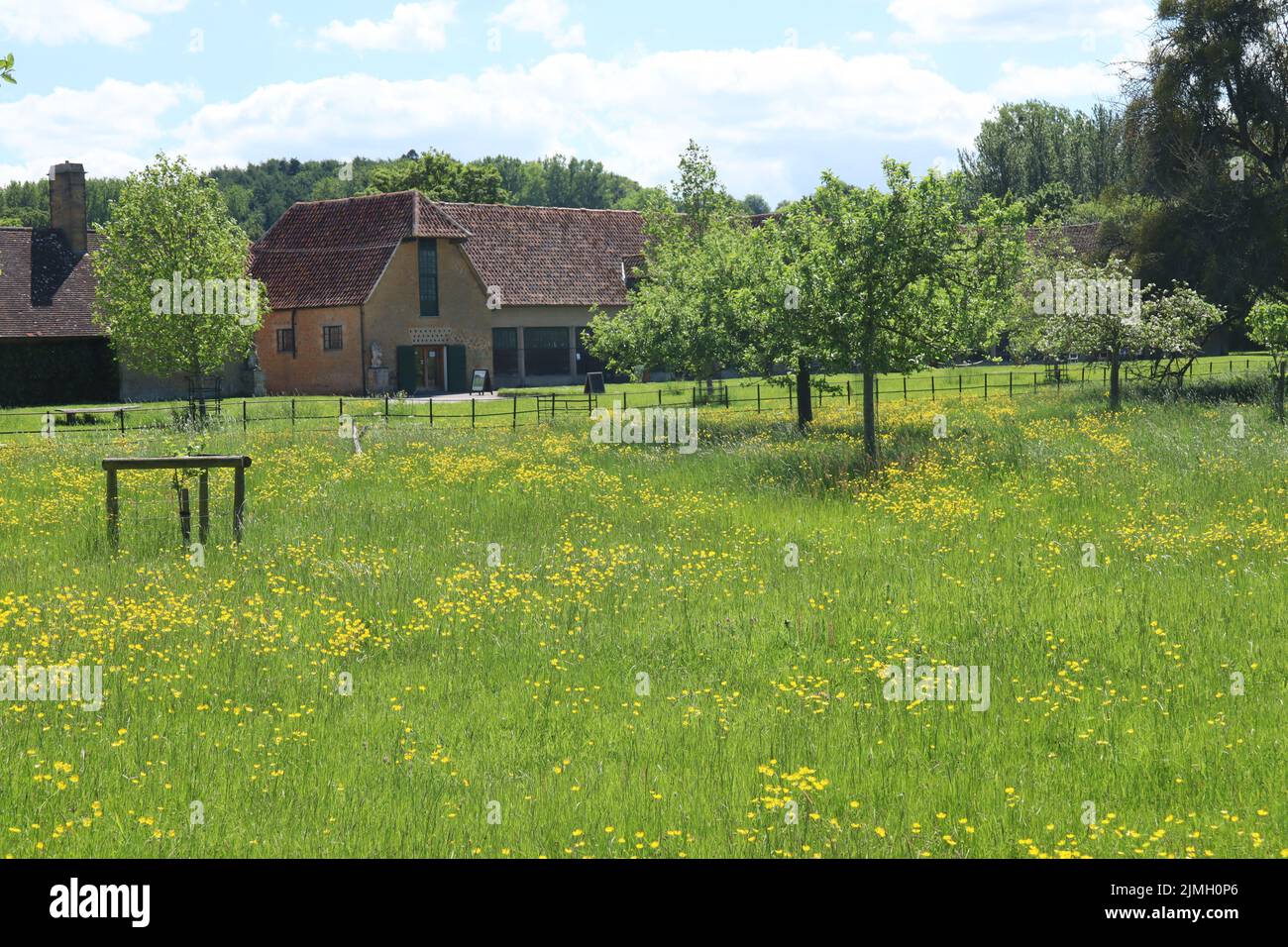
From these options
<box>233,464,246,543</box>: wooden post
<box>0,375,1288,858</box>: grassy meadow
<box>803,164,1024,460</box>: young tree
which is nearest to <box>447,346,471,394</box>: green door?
<box>803,164,1024,460</box>: young tree

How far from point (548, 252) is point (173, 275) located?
25.6 meters

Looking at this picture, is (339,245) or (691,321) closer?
(691,321)

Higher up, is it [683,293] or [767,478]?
[683,293]

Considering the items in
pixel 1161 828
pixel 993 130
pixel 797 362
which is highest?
pixel 993 130

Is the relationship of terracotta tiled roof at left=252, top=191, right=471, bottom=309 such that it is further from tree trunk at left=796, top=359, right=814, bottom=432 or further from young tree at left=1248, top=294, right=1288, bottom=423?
young tree at left=1248, top=294, right=1288, bottom=423

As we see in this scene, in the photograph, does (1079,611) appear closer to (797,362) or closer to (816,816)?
(816,816)

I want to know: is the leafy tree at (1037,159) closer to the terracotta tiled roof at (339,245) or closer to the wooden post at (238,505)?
the terracotta tiled roof at (339,245)

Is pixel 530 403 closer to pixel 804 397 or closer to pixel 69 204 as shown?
pixel 804 397

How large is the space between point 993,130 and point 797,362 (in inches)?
2924

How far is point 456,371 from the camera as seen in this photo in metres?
58.1

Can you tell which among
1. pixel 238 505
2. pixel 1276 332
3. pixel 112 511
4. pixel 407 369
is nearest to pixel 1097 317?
pixel 1276 332

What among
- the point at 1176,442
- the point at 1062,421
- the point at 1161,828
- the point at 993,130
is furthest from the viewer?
the point at 993,130

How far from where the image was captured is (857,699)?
11211 mm
